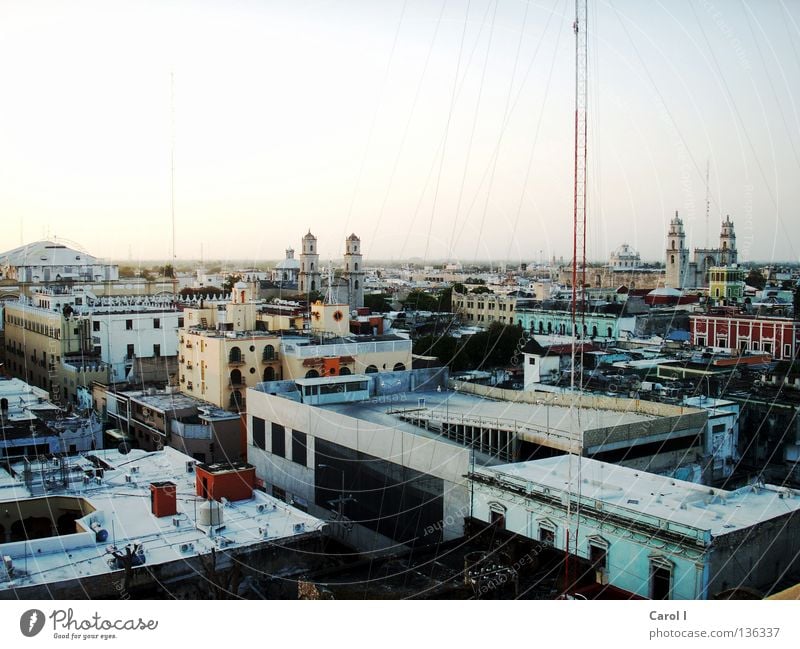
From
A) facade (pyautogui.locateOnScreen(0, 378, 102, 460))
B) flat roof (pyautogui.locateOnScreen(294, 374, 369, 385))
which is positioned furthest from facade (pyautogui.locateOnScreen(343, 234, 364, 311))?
flat roof (pyautogui.locateOnScreen(294, 374, 369, 385))

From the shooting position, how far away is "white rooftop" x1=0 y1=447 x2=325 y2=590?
2919 millimetres

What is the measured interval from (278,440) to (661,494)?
258cm

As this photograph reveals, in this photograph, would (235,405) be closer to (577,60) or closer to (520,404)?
(520,404)

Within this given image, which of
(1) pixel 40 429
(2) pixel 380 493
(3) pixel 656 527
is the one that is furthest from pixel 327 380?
(3) pixel 656 527

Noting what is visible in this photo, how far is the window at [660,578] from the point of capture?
2586mm

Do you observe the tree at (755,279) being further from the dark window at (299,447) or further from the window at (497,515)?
the window at (497,515)

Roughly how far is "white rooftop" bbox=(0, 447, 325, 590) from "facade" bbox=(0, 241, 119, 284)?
22.7 feet

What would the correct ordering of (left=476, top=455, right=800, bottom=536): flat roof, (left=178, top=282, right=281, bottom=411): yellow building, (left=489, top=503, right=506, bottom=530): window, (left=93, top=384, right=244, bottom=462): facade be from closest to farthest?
1. (left=476, top=455, right=800, bottom=536): flat roof
2. (left=489, top=503, right=506, bottom=530): window
3. (left=93, top=384, right=244, bottom=462): facade
4. (left=178, top=282, right=281, bottom=411): yellow building

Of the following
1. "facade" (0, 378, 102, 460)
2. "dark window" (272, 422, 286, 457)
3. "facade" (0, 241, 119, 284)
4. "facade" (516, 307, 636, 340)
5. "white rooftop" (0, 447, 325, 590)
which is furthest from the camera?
"facade" (516, 307, 636, 340)

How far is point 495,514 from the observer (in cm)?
324

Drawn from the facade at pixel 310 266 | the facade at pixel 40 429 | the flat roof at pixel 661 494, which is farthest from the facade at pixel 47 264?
the flat roof at pixel 661 494

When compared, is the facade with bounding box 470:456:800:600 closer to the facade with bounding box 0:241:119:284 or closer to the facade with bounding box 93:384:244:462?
the facade with bounding box 93:384:244:462

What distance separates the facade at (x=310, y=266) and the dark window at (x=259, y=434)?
9392 mm

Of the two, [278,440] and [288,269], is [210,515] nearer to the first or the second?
[278,440]
